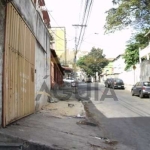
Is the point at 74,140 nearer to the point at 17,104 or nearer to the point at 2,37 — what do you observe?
the point at 17,104

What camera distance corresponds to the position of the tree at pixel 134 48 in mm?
41422

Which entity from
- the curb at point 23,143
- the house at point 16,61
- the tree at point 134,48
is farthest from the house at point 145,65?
the curb at point 23,143

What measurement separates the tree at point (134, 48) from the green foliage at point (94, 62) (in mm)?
37149

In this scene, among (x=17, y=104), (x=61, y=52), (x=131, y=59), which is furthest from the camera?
(x=61, y=52)

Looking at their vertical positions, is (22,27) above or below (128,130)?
above

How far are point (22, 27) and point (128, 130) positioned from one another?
5085mm

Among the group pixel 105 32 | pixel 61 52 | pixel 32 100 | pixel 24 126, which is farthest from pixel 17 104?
pixel 61 52

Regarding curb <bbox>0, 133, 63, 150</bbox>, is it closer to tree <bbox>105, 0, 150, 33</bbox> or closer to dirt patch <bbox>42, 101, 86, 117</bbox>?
dirt patch <bbox>42, 101, 86, 117</bbox>

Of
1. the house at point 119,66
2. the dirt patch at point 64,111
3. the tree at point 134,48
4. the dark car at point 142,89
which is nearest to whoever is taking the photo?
the dirt patch at point 64,111

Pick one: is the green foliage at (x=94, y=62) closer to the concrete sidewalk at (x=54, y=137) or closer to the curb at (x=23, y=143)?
the concrete sidewalk at (x=54, y=137)

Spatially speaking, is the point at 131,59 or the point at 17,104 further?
the point at 131,59

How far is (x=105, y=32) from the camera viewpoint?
105 ft

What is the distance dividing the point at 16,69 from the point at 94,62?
7943 cm

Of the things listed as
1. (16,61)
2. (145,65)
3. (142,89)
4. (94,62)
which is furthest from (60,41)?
(16,61)
